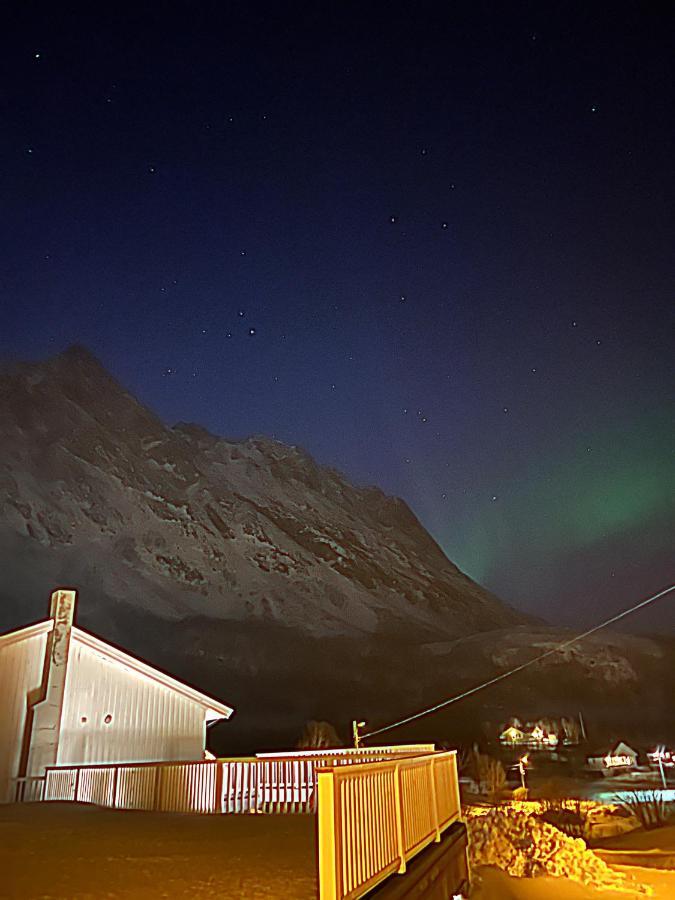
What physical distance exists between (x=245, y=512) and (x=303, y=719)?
188ft

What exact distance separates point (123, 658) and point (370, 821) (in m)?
16.7

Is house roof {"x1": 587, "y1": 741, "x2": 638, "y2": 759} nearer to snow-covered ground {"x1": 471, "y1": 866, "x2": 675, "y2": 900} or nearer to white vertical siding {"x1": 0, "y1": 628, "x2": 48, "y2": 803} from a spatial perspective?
snow-covered ground {"x1": 471, "y1": 866, "x2": 675, "y2": 900}

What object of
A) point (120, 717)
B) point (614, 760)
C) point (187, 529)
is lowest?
point (614, 760)

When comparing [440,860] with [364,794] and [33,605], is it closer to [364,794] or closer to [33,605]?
[364,794]

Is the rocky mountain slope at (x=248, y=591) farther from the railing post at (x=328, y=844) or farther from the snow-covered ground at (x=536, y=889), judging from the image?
the railing post at (x=328, y=844)

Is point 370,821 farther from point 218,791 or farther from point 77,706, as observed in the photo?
point 77,706

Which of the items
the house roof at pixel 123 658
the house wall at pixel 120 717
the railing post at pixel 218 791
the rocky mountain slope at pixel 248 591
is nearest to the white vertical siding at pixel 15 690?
the house roof at pixel 123 658

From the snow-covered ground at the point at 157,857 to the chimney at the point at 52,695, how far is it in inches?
270

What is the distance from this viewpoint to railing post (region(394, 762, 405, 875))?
6763 millimetres

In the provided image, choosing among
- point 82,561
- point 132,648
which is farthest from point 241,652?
point 82,561

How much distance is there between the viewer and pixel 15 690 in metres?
19.2

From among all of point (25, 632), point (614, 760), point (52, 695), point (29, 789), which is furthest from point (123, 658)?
point (614, 760)

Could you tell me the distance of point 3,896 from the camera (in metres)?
5.92

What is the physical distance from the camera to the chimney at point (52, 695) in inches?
730
